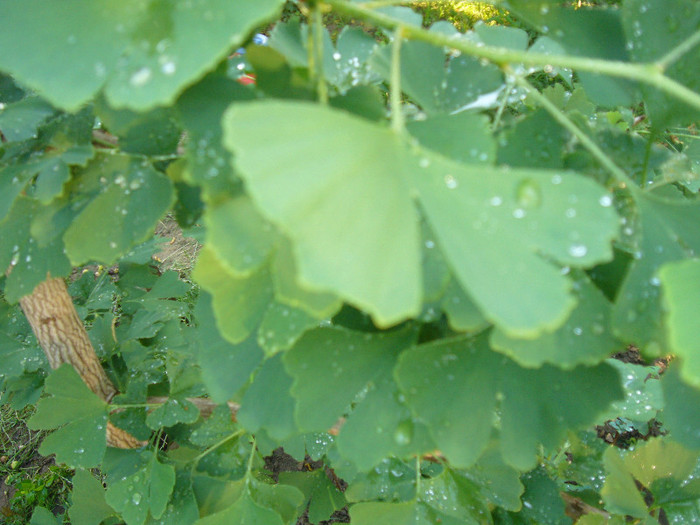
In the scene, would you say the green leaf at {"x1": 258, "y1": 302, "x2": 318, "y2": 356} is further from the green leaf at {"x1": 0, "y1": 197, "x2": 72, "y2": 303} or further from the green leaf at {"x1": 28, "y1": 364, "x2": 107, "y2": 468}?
the green leaf at {"x1": 28, "y1": 364, "x2": 107, "y2": 468}

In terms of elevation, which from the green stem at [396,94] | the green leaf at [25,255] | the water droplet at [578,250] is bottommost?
the green leaf at [25,255]

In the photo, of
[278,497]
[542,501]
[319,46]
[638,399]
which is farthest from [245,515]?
[638,399]

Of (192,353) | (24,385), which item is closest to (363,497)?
(192,353)

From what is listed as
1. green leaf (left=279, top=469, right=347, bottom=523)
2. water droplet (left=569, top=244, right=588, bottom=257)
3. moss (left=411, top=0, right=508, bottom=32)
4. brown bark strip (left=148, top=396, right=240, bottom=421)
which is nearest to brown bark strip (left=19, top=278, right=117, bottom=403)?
brown bark strip (left=148, top=396, right=240, bottom=421)

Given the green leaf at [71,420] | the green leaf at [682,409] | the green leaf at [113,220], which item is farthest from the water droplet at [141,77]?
the green leaf at [71,420]

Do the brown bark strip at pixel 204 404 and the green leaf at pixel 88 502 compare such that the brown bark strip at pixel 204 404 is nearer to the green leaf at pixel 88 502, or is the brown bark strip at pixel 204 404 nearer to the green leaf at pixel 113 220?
the green leaf at pixel 88 502

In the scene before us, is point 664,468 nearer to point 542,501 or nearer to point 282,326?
point 542,501

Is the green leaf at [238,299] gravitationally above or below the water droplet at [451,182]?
below
